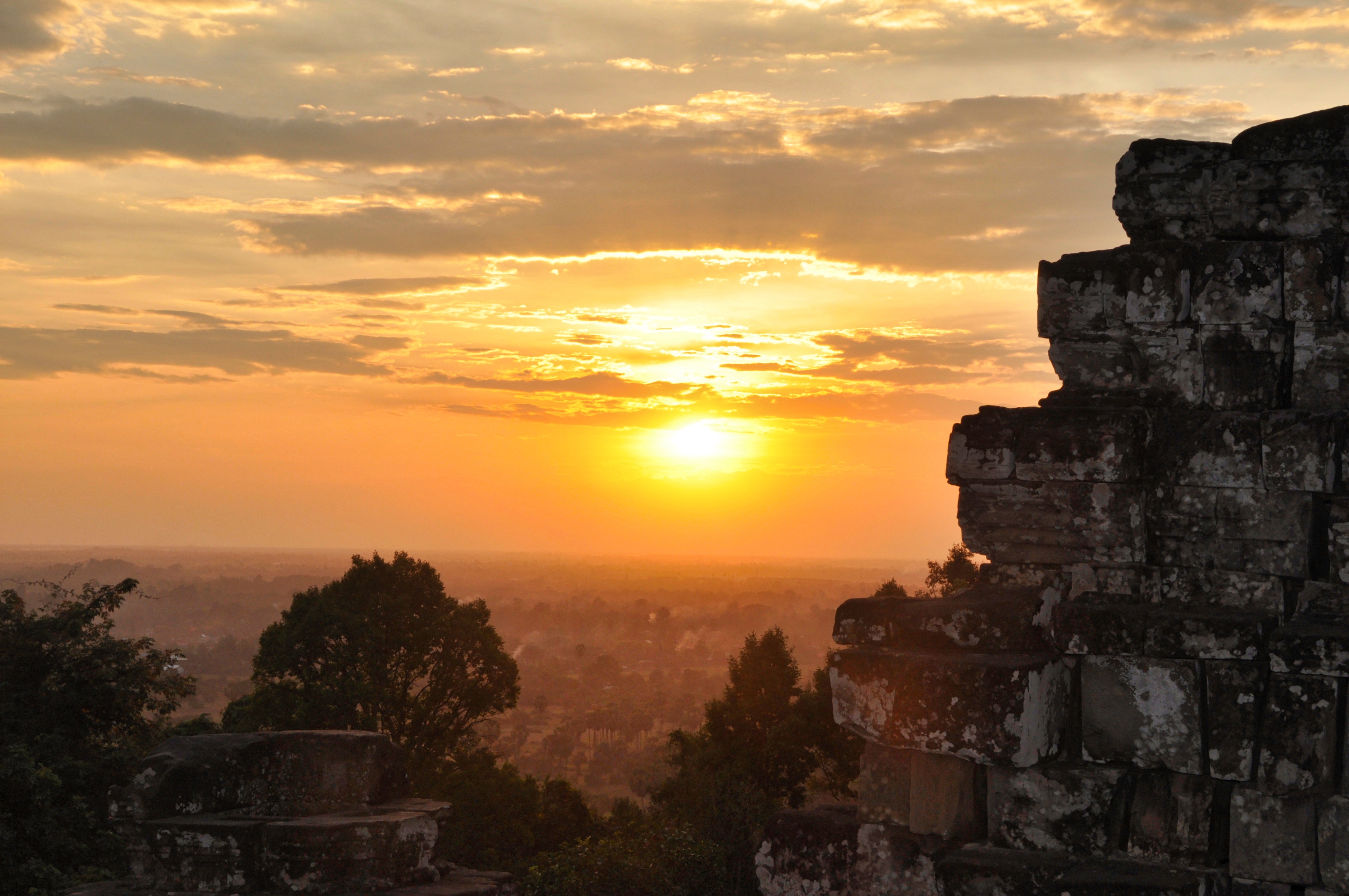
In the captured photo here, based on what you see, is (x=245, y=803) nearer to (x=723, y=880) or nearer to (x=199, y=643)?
(x=723, y=880)

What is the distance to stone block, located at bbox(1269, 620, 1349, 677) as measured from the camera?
11.2 ft

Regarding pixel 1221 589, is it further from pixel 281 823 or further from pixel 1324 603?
pixel 281 823

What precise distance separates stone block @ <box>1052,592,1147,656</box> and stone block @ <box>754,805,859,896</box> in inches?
39.2


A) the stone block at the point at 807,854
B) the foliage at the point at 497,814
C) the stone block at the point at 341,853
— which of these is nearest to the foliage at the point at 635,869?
the foliage at the point at 497,814

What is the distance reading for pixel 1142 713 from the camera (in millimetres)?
3705

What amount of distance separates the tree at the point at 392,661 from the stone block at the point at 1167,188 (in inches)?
852

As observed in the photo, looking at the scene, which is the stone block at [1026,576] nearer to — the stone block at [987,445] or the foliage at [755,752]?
the stone block at [987,445]

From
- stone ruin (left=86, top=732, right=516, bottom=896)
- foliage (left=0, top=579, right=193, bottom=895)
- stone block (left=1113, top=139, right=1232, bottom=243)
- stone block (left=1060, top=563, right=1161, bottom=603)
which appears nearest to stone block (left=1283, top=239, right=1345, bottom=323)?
stone block (left=1113, top=139, right=1232, bottom=243)

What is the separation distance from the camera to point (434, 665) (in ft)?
85.9

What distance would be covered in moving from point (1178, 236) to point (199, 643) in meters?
115

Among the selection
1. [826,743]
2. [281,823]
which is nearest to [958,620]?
[281,823]

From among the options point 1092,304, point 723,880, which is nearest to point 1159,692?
point 1092,304

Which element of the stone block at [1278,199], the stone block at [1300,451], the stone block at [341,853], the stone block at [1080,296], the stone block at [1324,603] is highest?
the stone block at [1278,199]

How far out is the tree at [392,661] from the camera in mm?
23781
